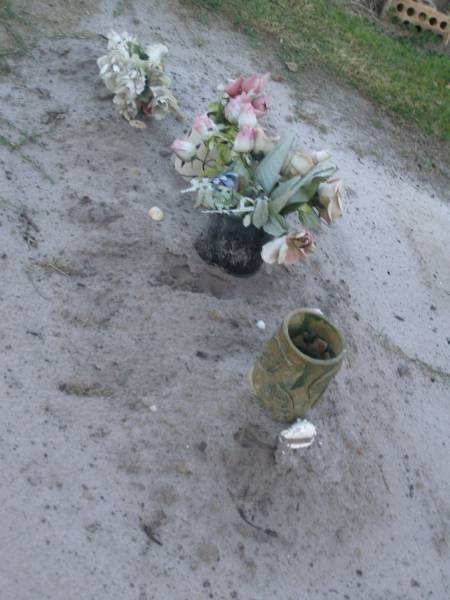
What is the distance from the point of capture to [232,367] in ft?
8.04

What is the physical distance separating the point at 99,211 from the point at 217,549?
1436 millimetres

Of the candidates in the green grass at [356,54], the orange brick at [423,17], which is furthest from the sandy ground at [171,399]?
the orange brick at [423,17]

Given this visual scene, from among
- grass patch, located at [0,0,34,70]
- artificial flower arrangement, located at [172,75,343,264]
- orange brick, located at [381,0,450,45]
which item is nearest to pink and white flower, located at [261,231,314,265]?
artificial flower arrangement, located at [172,75,343,264]

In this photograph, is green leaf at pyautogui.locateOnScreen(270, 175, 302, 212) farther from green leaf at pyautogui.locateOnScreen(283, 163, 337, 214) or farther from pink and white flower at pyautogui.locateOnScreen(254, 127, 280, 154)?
pink and white flower at pyautogui.locateOnScreen(254, 127, 280, 154)

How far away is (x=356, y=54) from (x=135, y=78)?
106 inches

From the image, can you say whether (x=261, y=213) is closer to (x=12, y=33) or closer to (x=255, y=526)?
(x=255, y=526)

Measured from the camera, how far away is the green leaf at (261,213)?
2.48 meters

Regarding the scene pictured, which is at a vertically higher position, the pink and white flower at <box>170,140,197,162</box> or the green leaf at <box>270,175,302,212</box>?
the green leaf at <box>270,175,302,212</box>

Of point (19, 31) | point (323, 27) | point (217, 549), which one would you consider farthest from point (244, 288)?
point (323, 27)

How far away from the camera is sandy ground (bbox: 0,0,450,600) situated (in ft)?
6.59

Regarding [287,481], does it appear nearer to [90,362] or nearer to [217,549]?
[217,549]

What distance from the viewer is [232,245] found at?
2717mm

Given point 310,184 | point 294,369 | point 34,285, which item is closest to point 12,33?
point 34,285

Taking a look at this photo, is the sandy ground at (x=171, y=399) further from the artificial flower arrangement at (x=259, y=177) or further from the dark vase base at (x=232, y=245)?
the artificial flower arrangement at (x=259, y=177)
